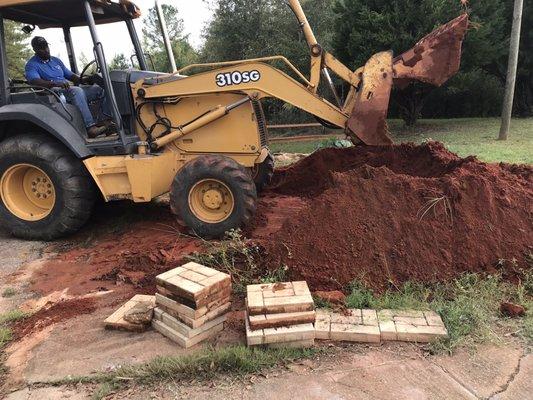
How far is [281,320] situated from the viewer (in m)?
3.39

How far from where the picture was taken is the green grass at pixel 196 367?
314 centimetres

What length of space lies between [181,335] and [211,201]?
233 centimetres

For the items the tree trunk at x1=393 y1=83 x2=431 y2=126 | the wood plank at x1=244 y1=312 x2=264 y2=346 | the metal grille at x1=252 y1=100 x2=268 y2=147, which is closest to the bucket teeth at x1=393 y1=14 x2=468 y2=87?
the metal grille at x1=252 y1=100 x2=268 y2=147

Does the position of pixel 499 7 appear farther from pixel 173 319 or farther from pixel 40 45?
pixel 173 319

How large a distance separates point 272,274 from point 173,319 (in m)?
1.13

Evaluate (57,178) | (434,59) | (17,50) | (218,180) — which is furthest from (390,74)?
(17,50)

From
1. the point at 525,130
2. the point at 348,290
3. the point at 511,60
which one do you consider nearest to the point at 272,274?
the point at 348,290

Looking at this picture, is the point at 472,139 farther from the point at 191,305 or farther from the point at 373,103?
the point at 191,305

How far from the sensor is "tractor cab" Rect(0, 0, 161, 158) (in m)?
5.65

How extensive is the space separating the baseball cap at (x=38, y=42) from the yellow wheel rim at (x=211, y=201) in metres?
2.77

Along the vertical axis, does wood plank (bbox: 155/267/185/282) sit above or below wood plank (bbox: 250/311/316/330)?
above

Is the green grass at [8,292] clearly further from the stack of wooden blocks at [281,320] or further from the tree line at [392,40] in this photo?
the tree line at [392,40]

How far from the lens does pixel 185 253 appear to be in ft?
17.0

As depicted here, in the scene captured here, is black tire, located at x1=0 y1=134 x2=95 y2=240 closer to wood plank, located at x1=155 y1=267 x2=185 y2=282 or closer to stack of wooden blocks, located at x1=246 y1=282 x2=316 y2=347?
wood plank, located at x1=155 y1=267 x2=185 y2=282
